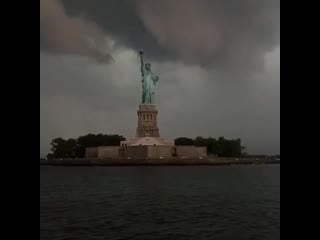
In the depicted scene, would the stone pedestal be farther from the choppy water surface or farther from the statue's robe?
the choppy water surface

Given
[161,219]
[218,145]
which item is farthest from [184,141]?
[161,219]

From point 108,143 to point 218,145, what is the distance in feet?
64.9

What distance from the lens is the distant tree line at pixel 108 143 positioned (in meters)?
82.8

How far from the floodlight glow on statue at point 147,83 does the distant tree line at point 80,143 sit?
19.5 m

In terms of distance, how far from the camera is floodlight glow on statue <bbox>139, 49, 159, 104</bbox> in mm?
63188

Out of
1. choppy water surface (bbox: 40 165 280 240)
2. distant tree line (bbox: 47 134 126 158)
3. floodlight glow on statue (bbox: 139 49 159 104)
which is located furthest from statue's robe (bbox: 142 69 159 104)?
choppy water surface (bbox: 40 165 280 240)

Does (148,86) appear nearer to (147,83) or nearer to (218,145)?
(147,83)

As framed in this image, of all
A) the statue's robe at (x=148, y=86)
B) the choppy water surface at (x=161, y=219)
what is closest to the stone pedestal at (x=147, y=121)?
the statue's robe at (x=148, y=86)

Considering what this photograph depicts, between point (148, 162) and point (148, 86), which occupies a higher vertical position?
point (148, 86)

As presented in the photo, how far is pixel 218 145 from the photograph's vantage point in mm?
84375

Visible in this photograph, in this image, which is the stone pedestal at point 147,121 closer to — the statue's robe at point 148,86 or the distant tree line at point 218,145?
the statue's robe at point 148,86

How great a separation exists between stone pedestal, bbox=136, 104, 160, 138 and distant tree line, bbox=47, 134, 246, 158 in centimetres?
1958
